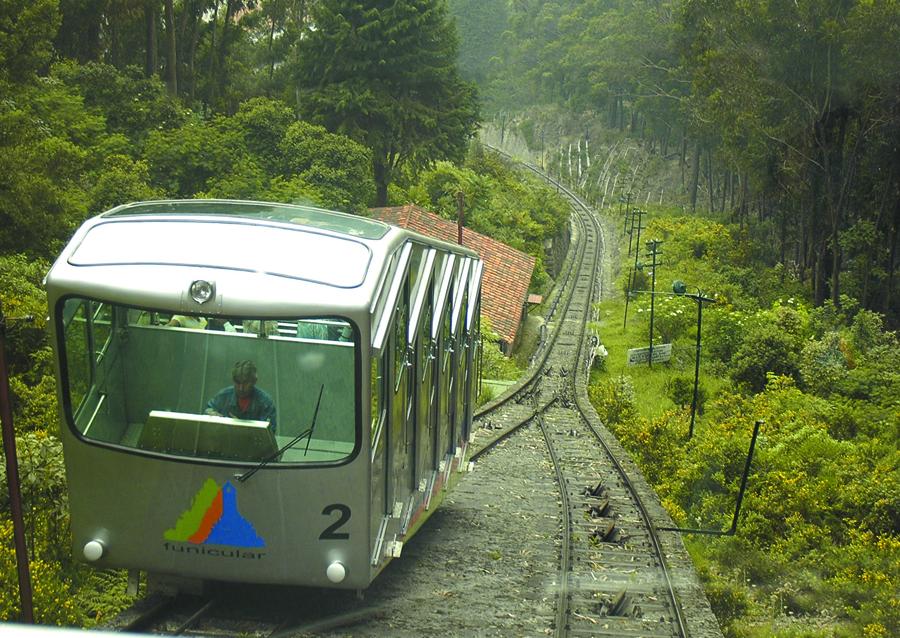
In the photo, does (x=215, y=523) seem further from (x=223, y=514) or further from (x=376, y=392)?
(x=376, y=392)

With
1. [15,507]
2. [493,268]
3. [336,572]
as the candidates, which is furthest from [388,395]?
[493,268]

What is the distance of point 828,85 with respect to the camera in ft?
118

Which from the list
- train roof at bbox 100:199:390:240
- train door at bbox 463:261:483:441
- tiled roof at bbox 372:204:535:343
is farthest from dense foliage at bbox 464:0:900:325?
train roof at bbox 100:199:390:240

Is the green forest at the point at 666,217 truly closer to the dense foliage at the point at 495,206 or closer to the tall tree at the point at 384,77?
the tall tree at the point at 384,77

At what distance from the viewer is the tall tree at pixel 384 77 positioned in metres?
38.6

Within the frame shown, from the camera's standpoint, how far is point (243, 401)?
662 cm

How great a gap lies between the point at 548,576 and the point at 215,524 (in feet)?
15.0

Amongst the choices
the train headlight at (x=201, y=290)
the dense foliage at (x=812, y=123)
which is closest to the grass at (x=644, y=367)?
the dense foliage at (x=812, y=123)

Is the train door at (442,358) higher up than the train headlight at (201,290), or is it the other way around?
the train headlight at (201,290)

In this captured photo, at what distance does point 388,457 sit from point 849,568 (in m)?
8.72

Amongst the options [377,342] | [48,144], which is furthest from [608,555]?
[48,144]

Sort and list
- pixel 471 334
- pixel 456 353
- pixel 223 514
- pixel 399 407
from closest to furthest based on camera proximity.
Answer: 1. pixel 223 514
2. pixel 399 407
3. pixel 456 353
4. pixel 471 334

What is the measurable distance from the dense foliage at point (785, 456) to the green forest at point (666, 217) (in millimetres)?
64

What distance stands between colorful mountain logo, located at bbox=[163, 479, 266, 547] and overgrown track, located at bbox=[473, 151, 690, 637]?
3.26 metres
